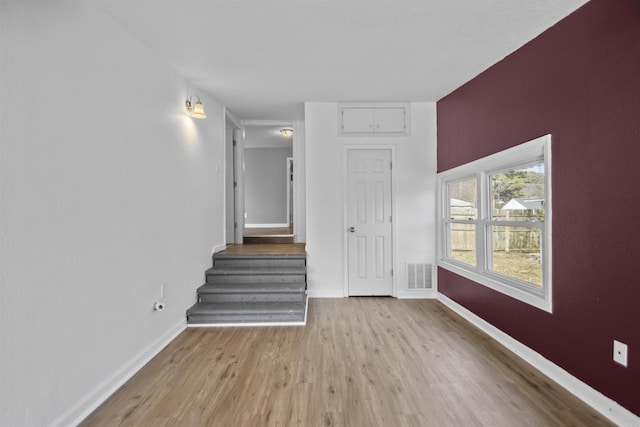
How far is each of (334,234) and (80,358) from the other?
2890 mm

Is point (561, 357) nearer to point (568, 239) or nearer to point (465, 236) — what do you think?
point (568, 239)

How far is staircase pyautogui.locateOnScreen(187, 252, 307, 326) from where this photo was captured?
3254mm

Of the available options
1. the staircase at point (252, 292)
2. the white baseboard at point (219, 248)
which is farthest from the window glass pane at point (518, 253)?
the white baseboard at point (219, 248)

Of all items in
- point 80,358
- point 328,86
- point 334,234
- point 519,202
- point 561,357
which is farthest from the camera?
point 334,234

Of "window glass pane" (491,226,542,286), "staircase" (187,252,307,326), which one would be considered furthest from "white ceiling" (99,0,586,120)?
"staircase" (187,252,307,326)

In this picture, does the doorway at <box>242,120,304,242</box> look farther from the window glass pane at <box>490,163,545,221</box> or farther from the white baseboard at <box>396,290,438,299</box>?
the window glass pane at <box>490,163,545,221</box>

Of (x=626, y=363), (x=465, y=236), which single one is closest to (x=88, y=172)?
(x=626, y=363)

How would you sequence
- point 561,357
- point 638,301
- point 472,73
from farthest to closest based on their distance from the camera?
point 472,73 < point 561,357 < point 638,301

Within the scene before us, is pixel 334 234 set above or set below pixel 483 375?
above

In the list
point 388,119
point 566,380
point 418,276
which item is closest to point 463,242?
point 418,276

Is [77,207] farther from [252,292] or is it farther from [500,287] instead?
[500,287]

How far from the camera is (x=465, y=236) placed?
3.56m

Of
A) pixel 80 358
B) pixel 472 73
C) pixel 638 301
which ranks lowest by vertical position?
pixel 80 358

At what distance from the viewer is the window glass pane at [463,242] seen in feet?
11.1
